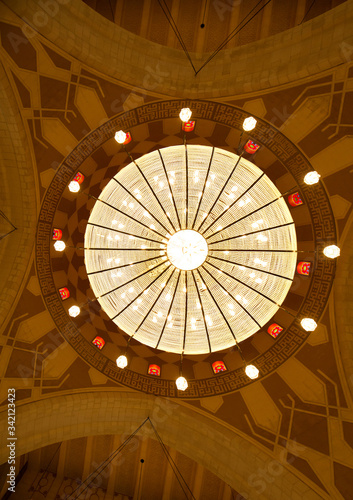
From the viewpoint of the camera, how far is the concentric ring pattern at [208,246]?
6.48 meters

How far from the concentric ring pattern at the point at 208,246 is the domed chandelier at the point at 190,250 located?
0.8 inches

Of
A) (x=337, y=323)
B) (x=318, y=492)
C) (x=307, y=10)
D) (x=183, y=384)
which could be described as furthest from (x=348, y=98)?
(x=318, y=492)

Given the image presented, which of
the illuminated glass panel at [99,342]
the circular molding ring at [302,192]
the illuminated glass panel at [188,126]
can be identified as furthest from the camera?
the illuminated glass panel at [99,342]

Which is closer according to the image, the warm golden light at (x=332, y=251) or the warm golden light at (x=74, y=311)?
the warm golden light at (x=332, y=251)

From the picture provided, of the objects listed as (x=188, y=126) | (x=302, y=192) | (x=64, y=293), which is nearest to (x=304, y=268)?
(x=302, y=192)

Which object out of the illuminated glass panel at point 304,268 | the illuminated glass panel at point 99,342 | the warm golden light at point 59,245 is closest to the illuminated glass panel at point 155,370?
the illuminated glass panel at point 99,342

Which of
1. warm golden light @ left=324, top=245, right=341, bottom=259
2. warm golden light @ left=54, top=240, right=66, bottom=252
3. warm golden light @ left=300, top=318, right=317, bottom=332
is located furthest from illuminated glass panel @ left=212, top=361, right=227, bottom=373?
warm golden light @ left=54, top=240, right=66, bottom=252

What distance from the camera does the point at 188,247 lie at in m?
6.70

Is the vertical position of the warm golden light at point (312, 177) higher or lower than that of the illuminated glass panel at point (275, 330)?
higher

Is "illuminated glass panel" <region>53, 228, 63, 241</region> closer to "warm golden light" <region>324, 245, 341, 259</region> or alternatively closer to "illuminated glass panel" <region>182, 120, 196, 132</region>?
"illuminated glass panel" <region>182, 120, 196, 132</region>

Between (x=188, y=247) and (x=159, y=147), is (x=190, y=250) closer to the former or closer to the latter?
(x=188, y=247)

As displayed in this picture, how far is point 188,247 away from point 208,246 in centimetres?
49

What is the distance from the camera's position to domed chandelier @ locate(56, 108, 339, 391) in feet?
21.2

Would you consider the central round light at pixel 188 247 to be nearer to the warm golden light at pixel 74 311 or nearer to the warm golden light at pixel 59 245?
the warm golden light at pixel 59 245
